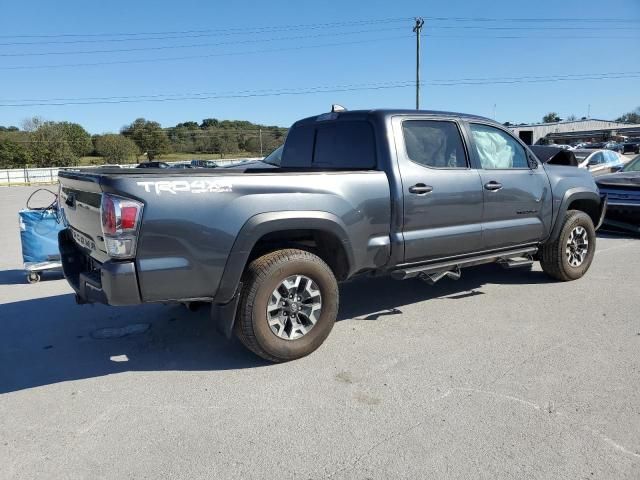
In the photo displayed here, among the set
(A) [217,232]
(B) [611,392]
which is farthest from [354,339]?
(B) [611,392]

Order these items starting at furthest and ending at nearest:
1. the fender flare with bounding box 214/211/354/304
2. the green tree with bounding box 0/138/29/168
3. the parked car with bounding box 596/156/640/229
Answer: the green tree with bounding box 0/138/29/168 → the parked car with bounding box 596/156/640/229 → the fender flare with bounding box 214/211/354/304

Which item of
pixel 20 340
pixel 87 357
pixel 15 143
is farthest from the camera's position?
pixel 15 143

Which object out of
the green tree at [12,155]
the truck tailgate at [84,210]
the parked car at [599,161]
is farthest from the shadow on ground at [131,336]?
the green tree at [12,155]

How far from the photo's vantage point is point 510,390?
3420 millimetres

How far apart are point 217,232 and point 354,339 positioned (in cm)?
166

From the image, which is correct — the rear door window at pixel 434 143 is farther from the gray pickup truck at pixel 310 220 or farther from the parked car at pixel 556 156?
the parked car at pixel 556 156

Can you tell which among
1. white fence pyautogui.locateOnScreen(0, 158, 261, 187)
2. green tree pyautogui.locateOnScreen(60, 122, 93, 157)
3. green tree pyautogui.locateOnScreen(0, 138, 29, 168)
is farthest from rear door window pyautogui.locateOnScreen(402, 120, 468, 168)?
green tree pyautogui.locateOnScreen(60, 122, 93, 157)

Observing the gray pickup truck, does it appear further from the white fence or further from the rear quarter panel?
the white fence

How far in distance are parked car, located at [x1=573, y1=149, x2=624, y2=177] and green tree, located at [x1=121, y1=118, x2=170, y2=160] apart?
69242 mm

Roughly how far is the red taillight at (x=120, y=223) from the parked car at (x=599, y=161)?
16582mm

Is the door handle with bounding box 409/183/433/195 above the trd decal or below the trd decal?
below

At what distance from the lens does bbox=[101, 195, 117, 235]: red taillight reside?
3.21 meters

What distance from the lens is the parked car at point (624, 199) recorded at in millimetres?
9164

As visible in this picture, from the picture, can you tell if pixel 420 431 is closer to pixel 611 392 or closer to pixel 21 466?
pixel 611 392
